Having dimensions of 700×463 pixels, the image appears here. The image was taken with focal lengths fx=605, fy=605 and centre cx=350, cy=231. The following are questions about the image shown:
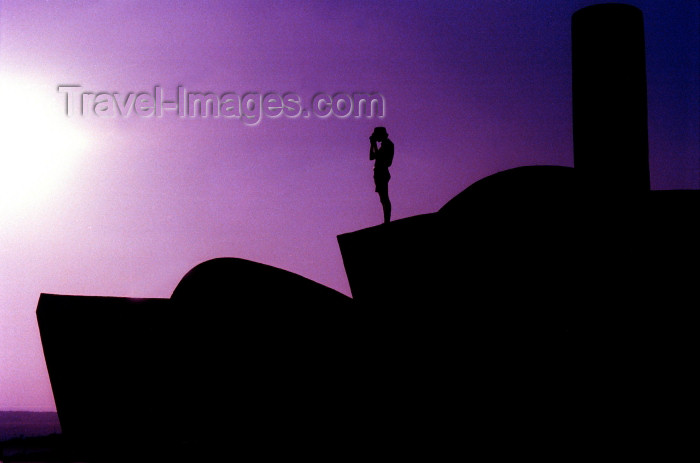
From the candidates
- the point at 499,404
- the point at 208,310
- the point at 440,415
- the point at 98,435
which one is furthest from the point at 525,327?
the point at 98,435

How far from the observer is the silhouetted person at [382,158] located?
23.0ft

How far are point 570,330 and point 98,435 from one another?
12.2 ft

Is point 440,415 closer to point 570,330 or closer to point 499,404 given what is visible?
point 499,404

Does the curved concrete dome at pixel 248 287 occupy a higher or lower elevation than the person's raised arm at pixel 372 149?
lower

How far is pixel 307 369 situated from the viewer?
3582mm

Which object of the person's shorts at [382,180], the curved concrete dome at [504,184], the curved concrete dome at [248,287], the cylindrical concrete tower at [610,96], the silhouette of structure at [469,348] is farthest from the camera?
the curved concrete dome at [504,184]

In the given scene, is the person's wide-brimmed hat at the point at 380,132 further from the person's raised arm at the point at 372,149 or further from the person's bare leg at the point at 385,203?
the person's bare leg at the point at 385,203

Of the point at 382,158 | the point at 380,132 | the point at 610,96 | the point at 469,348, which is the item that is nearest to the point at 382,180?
the point at 382,158

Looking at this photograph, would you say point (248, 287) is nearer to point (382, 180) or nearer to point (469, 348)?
point (469, 348)

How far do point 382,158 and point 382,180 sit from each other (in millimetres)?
266

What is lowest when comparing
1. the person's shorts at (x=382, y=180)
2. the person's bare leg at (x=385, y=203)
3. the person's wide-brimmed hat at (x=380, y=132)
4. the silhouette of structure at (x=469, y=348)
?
the silhouette of structure at (x=469, y=348)

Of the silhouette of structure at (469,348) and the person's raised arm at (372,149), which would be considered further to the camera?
the person's raised arm at (372,149)

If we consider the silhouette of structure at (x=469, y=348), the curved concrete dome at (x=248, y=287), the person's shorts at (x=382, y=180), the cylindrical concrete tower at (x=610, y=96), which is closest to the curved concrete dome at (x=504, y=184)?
the person's shorts at (x=382, y=180)

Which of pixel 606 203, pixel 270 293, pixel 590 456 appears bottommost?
pixel 590 456
